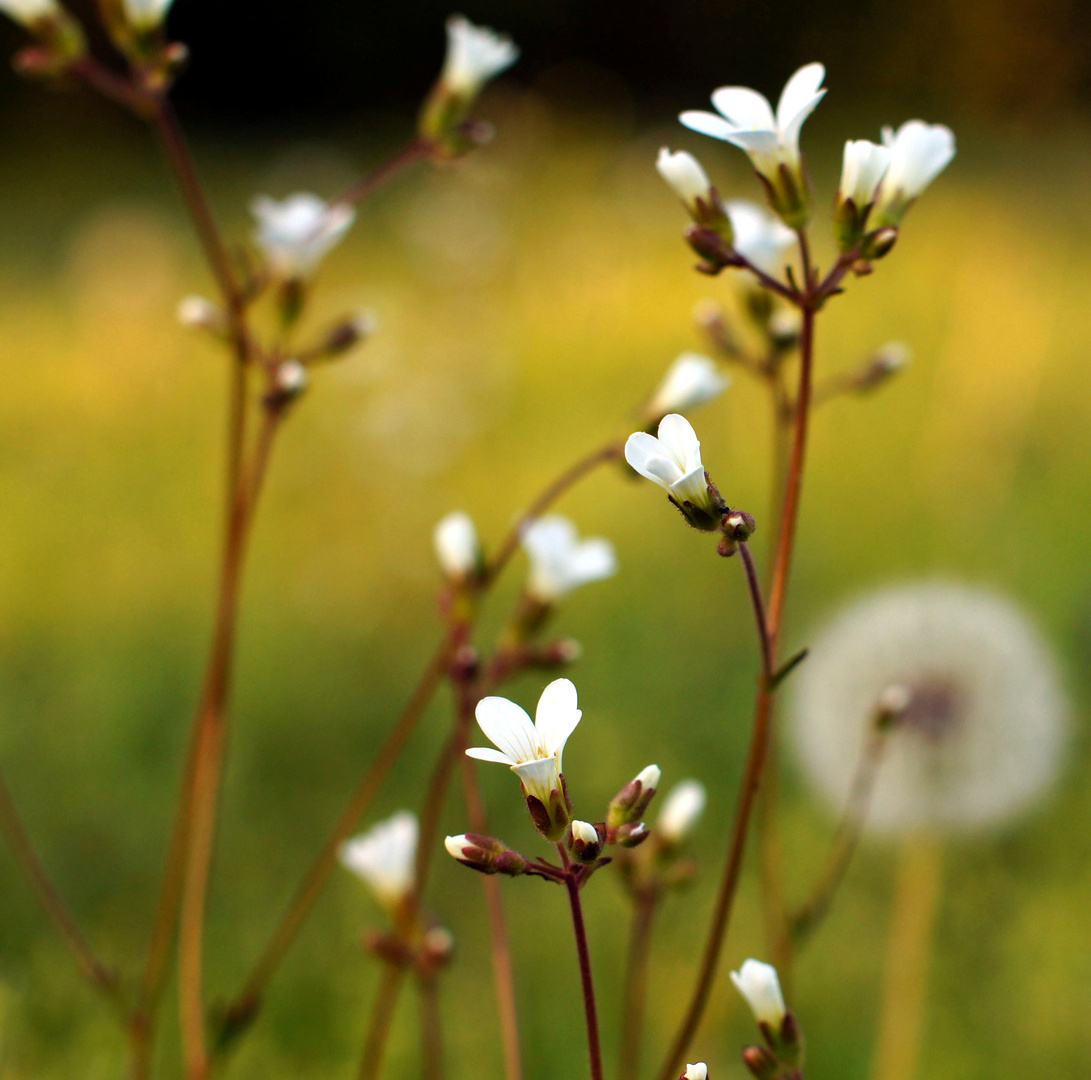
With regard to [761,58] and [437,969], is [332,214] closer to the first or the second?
[437,969]

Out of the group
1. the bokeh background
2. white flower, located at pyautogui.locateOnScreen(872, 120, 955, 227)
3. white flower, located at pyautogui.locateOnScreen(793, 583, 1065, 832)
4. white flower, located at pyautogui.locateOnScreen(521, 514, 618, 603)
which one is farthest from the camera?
white flower, located at pyautogui.locateOnScreen(793, 583, 1065, 832)

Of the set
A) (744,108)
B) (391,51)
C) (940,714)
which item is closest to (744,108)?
(744,108)

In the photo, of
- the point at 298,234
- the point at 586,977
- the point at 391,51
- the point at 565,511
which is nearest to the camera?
the point at 586,977

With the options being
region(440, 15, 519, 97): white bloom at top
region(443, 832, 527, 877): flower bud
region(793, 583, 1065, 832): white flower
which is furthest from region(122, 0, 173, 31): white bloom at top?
region(793, 583, 1065, 832): white flower

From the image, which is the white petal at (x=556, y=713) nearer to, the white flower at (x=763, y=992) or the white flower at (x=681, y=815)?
the white flower at (x=763, y=992)

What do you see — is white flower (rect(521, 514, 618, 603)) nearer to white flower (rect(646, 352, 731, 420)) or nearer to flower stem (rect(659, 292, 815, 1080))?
white flower (rect(646, 352, 731, 420))

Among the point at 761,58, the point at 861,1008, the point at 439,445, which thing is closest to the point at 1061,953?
the point at 861,1008

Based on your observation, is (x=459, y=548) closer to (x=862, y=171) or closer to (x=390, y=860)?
(x=390, y=860)
